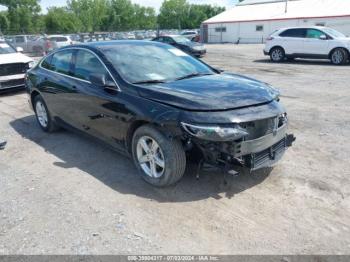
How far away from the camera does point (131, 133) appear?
4453mm

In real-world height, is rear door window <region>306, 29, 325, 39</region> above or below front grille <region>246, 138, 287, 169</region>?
above

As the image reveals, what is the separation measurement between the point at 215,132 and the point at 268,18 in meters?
41.9

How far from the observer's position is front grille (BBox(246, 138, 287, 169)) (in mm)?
3912

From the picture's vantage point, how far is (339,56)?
16125 mm

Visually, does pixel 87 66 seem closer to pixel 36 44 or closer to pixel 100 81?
pixel 100 81

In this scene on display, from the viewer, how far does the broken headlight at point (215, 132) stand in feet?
12.1

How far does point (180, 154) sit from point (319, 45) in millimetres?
14698

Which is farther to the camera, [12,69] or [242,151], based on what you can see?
[12,69]

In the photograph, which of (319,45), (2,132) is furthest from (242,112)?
(319,45)

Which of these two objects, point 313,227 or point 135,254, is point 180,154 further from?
point 313,227

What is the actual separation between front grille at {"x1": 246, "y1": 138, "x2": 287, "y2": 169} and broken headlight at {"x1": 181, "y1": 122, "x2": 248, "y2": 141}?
330 mm

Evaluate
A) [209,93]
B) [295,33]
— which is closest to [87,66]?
[209,93]

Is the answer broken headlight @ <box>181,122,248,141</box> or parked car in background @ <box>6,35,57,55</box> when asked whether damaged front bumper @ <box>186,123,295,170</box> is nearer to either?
broken headlight @ <box>181,122,248,141</box>

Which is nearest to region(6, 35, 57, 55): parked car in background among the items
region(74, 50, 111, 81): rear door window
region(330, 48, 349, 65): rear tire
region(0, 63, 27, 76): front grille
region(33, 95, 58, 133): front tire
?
region(0, 63, 27, 76): front grille
